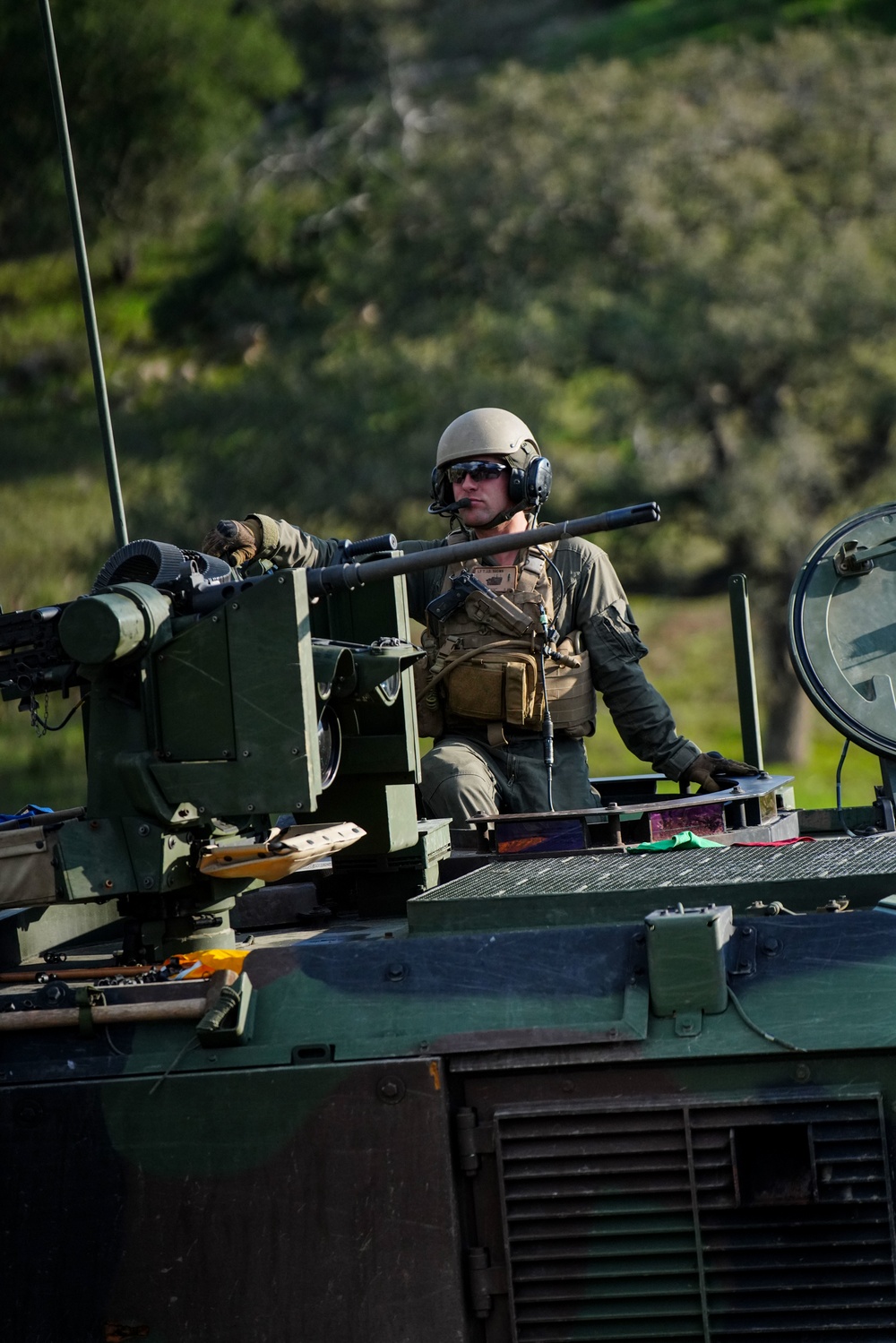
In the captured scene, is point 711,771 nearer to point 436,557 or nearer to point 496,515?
point 496,515

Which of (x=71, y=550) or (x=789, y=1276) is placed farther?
(x=71, y=550)

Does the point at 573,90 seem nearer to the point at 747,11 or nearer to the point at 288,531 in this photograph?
the point at 747,11

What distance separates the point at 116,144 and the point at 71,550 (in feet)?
21.5

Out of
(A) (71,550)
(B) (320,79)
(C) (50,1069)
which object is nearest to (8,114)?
(A) (71,550)

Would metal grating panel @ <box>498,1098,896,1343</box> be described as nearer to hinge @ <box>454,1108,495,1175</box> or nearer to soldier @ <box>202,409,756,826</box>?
hinge @ <box>454,1108,495,1175</box>

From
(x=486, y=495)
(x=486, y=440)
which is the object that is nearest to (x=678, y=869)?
(x=486, y=495)

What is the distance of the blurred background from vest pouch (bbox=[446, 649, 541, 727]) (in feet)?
41.1

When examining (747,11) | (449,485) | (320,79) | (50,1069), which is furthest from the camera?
(747,11)

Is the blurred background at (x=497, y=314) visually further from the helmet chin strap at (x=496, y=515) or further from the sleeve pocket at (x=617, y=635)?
the sleeve pocket at (x=617, y=635)

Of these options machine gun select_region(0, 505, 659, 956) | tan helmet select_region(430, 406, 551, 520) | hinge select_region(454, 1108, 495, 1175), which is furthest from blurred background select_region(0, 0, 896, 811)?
hinge select_region(454, 1108, 495, 1175)

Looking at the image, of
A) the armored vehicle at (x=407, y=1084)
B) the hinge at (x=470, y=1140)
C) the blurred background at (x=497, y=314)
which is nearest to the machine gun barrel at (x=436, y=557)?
the armored vehicle at (x=407, y=1084)

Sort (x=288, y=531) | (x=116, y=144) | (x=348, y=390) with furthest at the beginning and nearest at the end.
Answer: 1. (x=116, y=144)
2. (x=348, y=390)
3. (x=288, y=531)

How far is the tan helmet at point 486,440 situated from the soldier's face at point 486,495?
35 mm

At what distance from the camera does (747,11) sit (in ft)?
125
